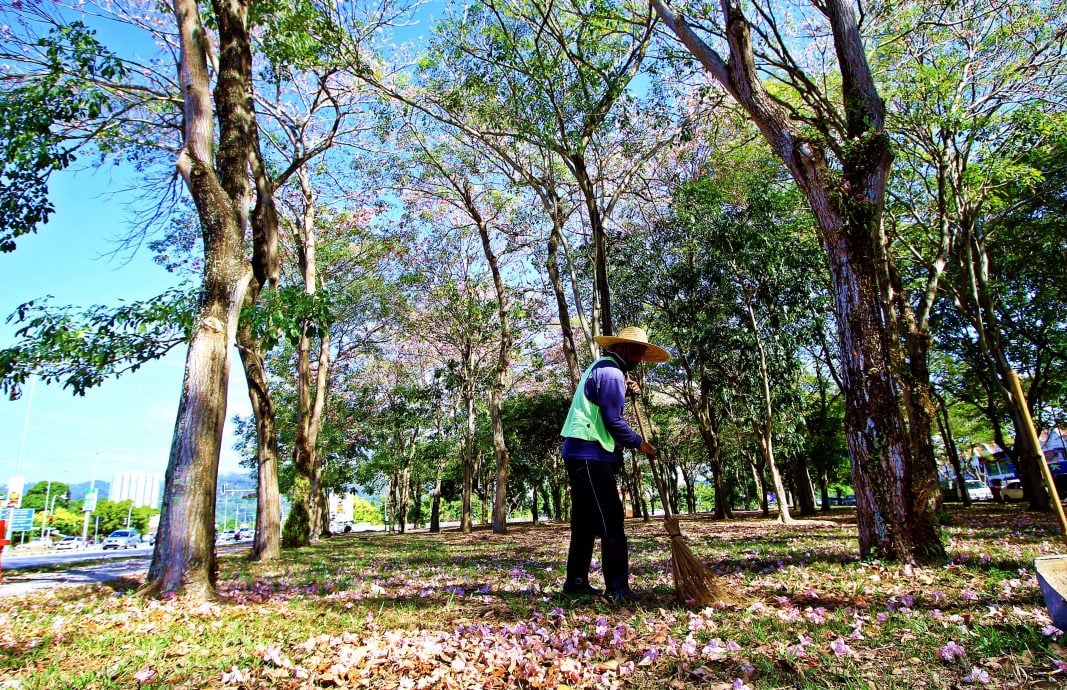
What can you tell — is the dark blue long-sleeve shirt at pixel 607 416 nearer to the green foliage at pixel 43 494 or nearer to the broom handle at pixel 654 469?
the broom handle at pixel 654 469

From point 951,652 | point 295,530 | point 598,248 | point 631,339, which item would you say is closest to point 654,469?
point 631,339

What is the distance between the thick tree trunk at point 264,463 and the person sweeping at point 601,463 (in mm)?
8142


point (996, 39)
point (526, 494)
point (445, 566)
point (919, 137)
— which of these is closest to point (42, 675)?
point (445, 566)

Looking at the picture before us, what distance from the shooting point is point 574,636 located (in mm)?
3273

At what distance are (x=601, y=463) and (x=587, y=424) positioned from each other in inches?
12.4

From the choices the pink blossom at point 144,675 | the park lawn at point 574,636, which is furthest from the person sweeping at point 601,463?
the pink blossom at point 144,675

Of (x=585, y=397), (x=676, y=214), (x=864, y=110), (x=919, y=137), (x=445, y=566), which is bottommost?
(x=445, y=566)

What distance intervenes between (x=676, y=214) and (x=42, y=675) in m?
15.8

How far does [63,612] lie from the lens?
15.4 feet

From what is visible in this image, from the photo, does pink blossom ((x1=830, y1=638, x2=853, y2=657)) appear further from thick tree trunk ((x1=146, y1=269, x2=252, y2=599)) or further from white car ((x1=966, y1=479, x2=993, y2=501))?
white car ((x1=966, y1=479, x2=993, y2=501))

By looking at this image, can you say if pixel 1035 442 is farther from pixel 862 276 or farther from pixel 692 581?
pixel 862 276

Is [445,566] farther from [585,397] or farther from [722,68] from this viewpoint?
[722,68]

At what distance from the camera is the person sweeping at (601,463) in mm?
4258

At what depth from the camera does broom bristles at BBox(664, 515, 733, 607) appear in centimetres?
404
